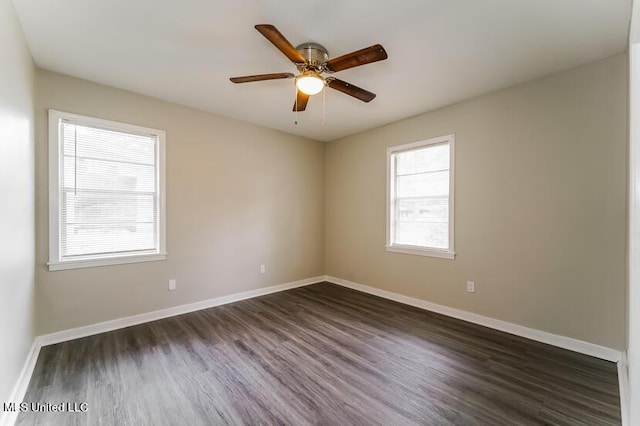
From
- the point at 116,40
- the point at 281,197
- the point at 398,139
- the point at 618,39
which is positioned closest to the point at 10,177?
the point at 116,40

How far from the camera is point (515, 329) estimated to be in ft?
9.77

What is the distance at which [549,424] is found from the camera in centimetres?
173

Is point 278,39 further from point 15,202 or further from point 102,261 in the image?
point 102,261

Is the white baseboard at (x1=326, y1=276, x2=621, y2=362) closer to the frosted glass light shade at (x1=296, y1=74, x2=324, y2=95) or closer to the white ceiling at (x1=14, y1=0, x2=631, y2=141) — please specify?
the white ceiling at (x1=14, y1=0, x2=631, y2=141)

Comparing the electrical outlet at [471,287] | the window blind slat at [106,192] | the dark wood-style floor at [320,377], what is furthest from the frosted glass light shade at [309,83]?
the electrical outlet at [471,287]

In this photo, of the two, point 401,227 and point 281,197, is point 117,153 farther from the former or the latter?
point 401,227

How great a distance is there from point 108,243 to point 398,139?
395 centimetres

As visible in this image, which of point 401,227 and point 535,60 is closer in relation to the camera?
point 535,60

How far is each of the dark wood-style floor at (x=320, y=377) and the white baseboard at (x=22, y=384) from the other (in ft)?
0.18

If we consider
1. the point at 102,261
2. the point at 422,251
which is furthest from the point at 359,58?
the point at 102,261

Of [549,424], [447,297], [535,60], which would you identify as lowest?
[549,424]

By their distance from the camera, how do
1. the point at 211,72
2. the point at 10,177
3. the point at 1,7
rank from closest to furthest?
the point at 1,7 < the point at 10,177 < the point at 211,72

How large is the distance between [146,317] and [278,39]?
332cm

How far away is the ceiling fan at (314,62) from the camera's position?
1865 mm
